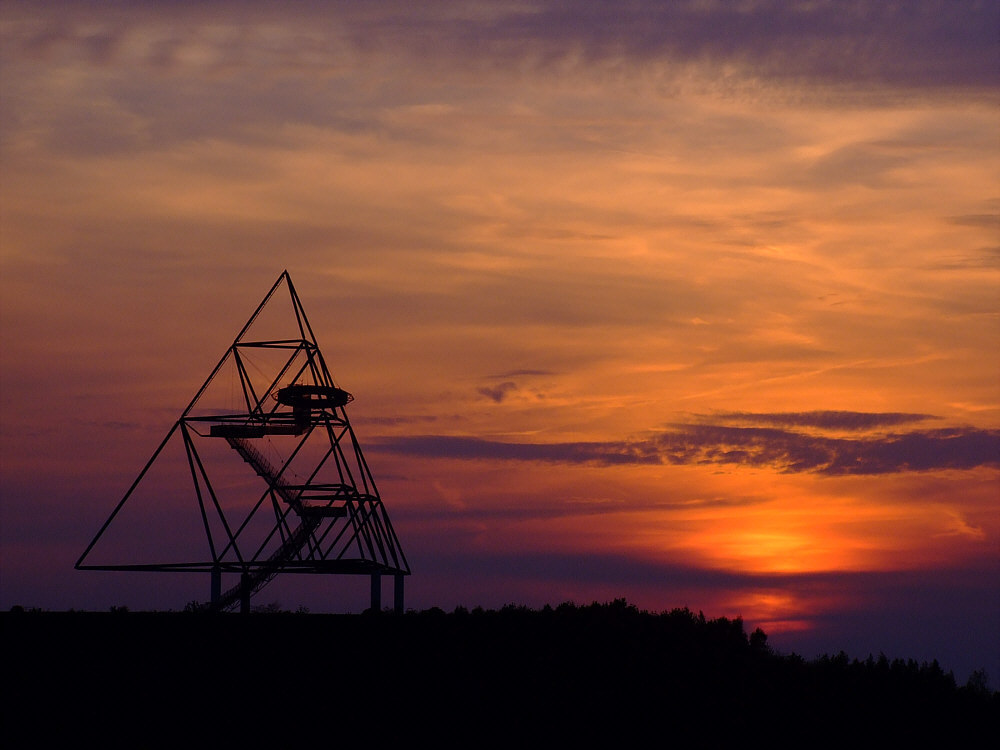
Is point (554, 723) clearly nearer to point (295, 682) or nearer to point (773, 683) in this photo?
point (295, 682)

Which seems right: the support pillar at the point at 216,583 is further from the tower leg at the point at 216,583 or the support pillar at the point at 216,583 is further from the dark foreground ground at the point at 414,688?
the dark foreground ground at the point at 414,688

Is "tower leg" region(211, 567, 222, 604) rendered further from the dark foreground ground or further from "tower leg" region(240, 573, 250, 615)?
the dark foreground ground

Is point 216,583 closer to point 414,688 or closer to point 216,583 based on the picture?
point 216,583

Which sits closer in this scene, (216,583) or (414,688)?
(414,688)

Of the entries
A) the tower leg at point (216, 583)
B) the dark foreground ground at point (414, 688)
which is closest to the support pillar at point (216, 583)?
the tower leg at point (216, 583)

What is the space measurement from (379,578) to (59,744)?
1979 cm

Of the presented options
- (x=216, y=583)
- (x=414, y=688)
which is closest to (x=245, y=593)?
(x=216, y=583)

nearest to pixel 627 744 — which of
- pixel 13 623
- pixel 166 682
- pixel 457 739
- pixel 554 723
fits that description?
pixel 554 723

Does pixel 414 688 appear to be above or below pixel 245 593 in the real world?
below

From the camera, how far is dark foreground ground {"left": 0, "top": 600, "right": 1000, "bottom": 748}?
4059cm

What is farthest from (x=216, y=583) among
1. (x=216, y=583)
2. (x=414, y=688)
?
(x=414, y=688)

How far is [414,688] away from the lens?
44156 millimetres

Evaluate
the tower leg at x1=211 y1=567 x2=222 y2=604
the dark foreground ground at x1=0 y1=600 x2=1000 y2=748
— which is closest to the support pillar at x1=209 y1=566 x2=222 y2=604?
the tower leg at x1=211 y1=567 x2=222 y2=604

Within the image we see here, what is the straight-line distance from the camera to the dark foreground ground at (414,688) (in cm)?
4059
